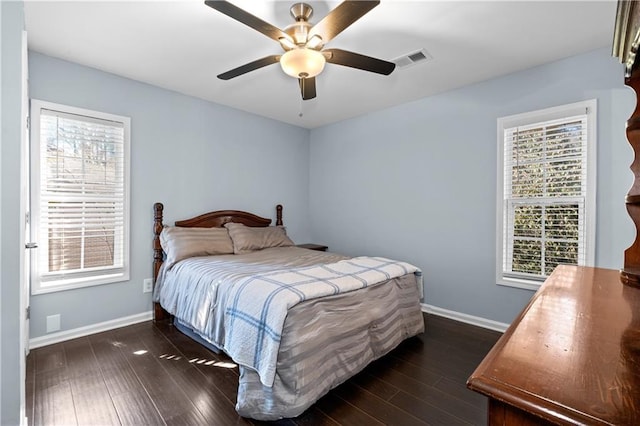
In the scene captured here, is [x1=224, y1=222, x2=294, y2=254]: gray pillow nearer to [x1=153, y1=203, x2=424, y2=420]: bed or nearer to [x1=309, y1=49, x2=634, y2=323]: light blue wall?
[x1=153, y1=203, x2=424, y2=420]: bed

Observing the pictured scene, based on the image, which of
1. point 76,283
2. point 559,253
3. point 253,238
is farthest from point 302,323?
point 559,253

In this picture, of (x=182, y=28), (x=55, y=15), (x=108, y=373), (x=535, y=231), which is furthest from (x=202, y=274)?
(x=535, y=231)

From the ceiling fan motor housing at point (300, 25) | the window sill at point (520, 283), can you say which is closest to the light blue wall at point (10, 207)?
the ceiling fan motor housing at point (300, 25)

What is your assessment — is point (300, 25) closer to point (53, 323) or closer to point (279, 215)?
point (279, 215)

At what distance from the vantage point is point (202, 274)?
104 inches

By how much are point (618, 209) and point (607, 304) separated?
231 cm

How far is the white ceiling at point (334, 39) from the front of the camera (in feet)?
6.81

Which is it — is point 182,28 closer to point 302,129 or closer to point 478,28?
point 478,28

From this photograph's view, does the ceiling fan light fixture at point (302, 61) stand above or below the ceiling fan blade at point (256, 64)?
below

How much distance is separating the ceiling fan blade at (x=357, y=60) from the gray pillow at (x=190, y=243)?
2.28 m

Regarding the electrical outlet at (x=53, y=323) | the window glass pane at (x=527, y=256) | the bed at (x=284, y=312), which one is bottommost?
the electrical outlet at (x=53, y=323)

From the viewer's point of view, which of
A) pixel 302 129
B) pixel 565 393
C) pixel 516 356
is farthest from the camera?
pixel 302 129

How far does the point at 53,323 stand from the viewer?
2736mm

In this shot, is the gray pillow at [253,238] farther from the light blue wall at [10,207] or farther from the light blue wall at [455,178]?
the light blue wall at [10,207]
